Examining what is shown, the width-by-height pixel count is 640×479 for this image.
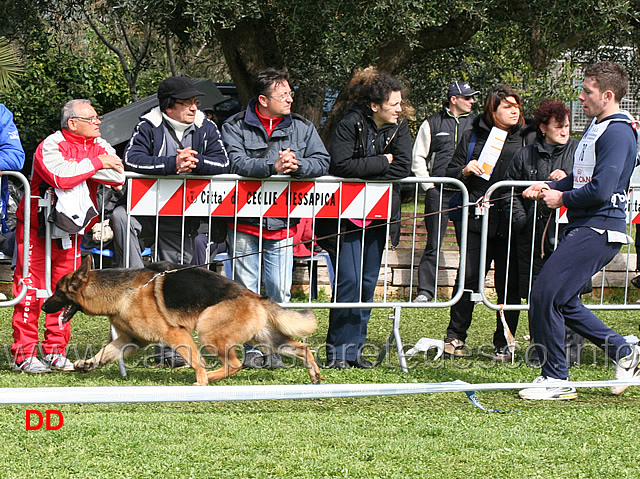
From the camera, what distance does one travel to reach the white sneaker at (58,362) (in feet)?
19.6

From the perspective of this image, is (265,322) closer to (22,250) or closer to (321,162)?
(321,162)

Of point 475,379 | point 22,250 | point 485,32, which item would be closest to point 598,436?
point 475,379

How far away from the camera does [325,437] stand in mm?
4422

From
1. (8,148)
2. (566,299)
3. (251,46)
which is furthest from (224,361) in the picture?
(251,46)

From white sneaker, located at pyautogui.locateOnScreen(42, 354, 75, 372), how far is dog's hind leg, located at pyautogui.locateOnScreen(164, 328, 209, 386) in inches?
35.9

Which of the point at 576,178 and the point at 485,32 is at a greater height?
the point at 485,32

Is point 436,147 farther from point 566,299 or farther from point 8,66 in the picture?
point 8,66

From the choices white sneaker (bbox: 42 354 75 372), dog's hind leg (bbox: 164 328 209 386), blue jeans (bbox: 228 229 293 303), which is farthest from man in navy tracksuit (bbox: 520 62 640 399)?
white sneaker (bbox: 42 354 75 372)

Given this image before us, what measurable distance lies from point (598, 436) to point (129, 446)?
97.2 inches

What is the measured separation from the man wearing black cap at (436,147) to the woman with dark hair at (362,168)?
2.01 meters

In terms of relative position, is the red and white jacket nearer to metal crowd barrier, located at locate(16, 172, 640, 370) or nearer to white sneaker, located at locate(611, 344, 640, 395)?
metal crowd barrier, located at locate(16, 172, 640, 370)

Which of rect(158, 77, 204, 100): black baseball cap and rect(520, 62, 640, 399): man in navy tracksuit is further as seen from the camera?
rect(158, 77, 204, 100): black baseball cap

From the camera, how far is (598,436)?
4.52 metres

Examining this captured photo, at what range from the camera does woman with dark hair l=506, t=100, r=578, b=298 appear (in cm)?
655
